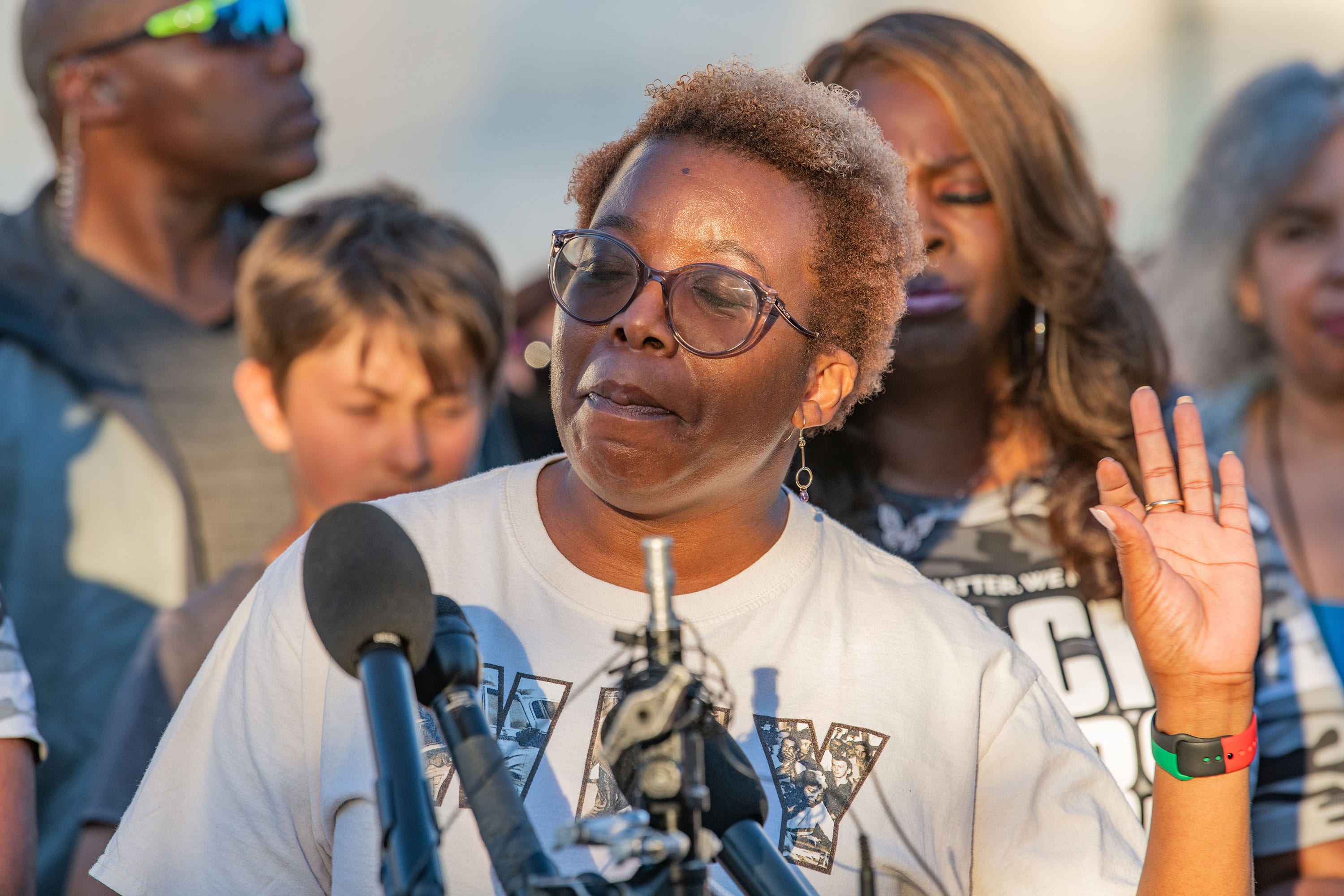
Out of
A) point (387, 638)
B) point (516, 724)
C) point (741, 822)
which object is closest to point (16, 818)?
point (516, 724)

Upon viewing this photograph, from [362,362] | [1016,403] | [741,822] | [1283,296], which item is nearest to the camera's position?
[741,822]

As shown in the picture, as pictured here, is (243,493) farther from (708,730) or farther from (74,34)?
(708,730)

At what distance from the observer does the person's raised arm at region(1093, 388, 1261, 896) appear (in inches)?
87.5

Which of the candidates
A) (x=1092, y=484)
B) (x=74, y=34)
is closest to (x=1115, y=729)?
(x=1092, y=484)

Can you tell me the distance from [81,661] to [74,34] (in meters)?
1.89

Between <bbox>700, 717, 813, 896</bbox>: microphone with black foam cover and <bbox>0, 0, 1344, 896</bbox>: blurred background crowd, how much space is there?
140 cm

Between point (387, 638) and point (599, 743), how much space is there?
0.70 meters

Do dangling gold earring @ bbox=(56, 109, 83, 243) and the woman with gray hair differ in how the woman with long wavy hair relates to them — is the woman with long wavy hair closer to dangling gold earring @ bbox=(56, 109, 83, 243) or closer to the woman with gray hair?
the woman with gray hair

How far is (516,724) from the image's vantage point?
2174 millimetres

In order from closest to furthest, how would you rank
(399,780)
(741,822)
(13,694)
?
(399,780) → (741,822) → (13,694)

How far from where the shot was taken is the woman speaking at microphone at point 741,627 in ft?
7.08

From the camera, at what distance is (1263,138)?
4.56 meters

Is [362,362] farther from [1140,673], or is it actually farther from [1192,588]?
[1192,588]

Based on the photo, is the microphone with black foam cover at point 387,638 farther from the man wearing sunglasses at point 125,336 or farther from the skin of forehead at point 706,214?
the man wearing sunglasses at point 125,336
